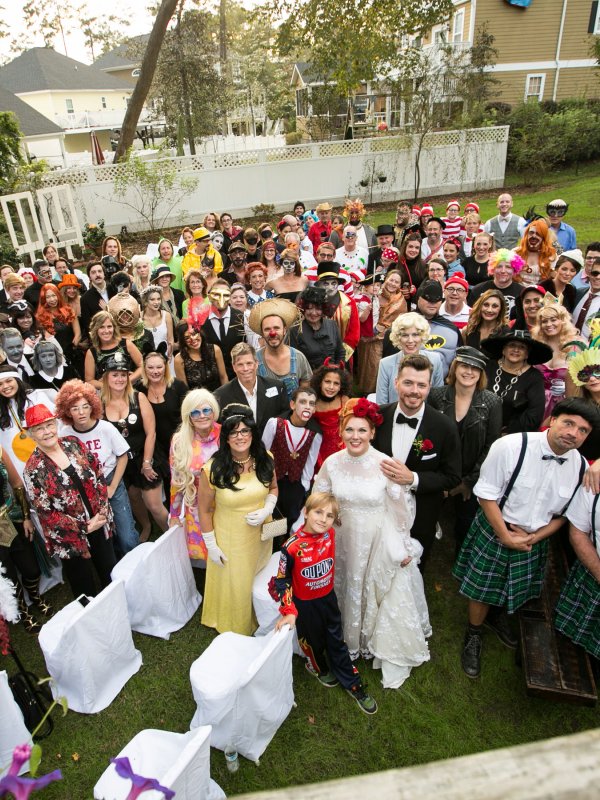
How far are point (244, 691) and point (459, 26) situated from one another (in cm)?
3210

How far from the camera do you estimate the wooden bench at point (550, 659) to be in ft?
10.5

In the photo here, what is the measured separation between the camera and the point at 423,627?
3980 millimetres

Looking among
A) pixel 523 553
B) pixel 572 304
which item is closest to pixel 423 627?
pixel 523 553

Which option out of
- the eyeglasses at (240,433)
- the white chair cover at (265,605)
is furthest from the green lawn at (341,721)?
the eyeglasses at (240,433)

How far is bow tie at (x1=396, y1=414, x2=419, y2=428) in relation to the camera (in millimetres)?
3783

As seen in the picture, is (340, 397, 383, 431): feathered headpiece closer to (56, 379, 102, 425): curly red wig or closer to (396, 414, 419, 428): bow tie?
(396, 414, 419, 428): bow tie

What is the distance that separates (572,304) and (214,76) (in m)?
25.6

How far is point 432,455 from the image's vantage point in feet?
12.5

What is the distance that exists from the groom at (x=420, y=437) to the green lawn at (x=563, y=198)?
10774 millimetres

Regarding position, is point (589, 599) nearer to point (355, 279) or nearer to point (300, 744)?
point (300, 744)

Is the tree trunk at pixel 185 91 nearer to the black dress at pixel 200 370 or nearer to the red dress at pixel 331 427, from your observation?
the black dress at pixel 200 370

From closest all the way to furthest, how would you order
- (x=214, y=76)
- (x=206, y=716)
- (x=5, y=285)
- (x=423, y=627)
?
1. (x=206, y=716)
2. (x=423, y=627)
3. (x=5, y=285)
4. (x=214, y=76)

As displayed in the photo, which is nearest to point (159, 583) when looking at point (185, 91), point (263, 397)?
point (263, 397)

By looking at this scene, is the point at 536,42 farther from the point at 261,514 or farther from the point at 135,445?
the point at 261,514
